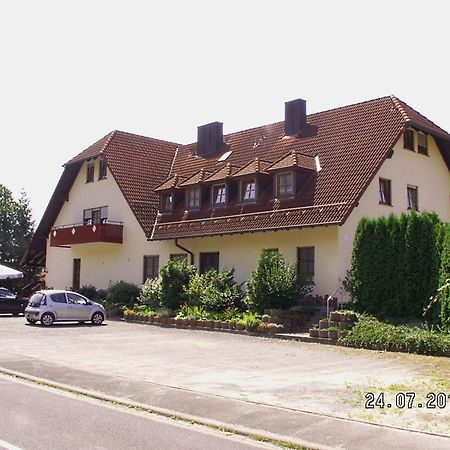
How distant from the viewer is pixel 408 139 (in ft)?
88.1

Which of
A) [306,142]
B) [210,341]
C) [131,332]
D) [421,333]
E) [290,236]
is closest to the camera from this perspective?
[421,333]

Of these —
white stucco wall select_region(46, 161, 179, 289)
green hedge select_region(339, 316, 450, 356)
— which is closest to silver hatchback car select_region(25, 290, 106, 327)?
white stucco wall select_region(46, 161, 179, 289)

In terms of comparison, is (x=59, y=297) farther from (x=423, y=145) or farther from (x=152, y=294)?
Answer: (x=423, y=145)

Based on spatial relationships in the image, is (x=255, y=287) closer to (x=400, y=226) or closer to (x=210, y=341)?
(x=210, y=341)

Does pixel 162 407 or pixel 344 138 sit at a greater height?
pixel 344 138

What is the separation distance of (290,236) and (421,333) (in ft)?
30.6

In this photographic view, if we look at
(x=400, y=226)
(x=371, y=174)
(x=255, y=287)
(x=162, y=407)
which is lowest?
(x=162, y=407)

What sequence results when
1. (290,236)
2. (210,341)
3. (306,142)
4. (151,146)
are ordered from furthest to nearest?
(151,146), (306,142), (290,236), (210,341)

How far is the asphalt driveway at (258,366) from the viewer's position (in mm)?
9747

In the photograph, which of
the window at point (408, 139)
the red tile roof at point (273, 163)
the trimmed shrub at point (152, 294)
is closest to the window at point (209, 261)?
the red tile roof at point (273, 163)

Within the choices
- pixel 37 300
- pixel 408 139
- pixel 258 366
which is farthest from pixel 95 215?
pixel 258 366

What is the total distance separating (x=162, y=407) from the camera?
31.0 feet

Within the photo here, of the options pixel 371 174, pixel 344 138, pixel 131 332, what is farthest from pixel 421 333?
pixel 344 138

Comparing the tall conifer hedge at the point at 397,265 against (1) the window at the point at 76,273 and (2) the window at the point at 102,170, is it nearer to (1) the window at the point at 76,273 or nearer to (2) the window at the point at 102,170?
(2) the window at the point at 102,170
